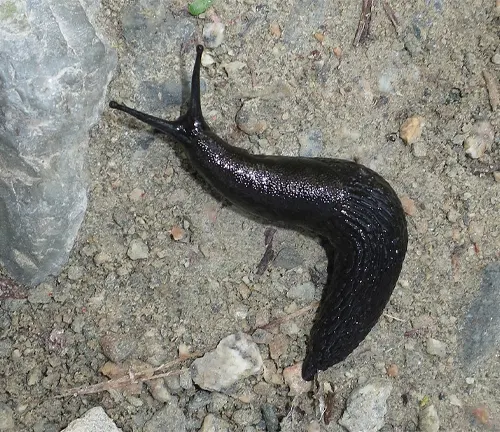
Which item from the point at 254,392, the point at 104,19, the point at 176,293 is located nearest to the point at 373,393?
the point at 254,392

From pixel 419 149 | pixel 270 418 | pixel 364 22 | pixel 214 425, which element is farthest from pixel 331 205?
pixel 214 425

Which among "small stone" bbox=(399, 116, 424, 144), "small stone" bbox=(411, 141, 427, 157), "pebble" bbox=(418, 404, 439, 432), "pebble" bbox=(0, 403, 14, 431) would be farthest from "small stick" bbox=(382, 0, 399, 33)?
"pebble" bbox=(0, 403, 14, 431)

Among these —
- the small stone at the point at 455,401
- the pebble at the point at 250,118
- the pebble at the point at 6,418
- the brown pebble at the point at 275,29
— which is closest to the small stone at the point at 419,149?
the pebble at the point at 250,118

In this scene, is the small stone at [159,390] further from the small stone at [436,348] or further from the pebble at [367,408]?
the small stone at [436,348]

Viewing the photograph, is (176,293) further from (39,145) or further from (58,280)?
(39,145)

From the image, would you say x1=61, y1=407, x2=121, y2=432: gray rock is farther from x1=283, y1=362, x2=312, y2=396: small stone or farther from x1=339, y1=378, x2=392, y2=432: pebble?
x1=339, y1=378, x2=392, y2=432: pebble

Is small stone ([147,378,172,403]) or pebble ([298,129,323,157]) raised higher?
pebble ([298,129,323,157])
